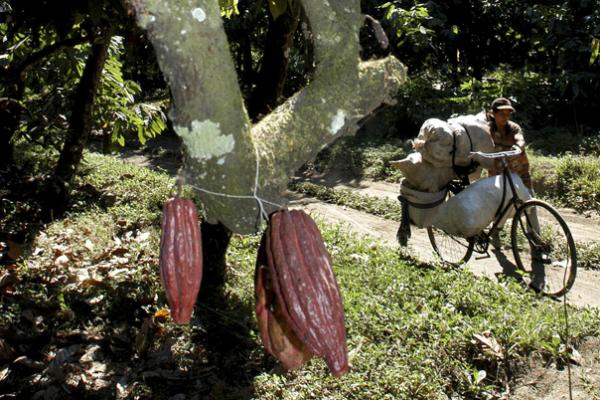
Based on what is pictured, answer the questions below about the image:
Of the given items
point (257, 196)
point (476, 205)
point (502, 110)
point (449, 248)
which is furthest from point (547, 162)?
point (257, 196)

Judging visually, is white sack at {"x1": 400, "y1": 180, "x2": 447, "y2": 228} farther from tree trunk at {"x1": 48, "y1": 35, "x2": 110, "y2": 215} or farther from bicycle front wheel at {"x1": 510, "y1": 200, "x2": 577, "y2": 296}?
tree trunk at {"x1": 48, "y1": 35, "x2": 110, "y2": 215}

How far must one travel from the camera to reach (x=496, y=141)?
213 inches

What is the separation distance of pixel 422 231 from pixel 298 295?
5839 millimetres

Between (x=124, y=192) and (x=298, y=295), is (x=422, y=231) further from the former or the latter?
(x=298, y=295)

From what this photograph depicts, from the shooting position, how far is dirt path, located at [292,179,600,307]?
536 cm

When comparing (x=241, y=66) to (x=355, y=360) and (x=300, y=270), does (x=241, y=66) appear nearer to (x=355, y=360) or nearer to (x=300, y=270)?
(x=355, y=360)

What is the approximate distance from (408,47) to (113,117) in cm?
783

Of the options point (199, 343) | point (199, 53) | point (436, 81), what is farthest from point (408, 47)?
point (199, 53)

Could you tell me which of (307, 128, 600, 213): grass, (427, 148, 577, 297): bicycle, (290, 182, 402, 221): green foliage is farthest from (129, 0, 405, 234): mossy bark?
(307, 128, 600, 213): grass

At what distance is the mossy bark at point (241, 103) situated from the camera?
1206mm

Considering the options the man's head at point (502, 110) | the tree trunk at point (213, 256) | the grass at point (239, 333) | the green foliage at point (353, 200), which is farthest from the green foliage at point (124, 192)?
the man's head at point (502, 110)

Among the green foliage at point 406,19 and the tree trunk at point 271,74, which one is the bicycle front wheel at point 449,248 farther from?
the tree trunk at point 271,74

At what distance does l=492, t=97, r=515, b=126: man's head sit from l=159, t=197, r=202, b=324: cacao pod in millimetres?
4397

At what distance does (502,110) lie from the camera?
521cm
